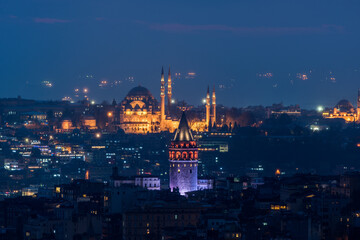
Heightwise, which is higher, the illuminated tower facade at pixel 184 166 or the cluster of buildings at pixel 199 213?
the illuminated tower facade at pixel 184 166

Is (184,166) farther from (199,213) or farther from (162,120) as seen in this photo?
(162,120)

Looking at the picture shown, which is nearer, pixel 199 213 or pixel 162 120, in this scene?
pixel 199 213

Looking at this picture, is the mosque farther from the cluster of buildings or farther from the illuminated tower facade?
the cluster of buildings

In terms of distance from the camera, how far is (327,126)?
19175 cm

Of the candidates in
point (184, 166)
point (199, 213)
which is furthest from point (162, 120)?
point (199, 213)

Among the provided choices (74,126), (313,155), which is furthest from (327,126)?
(313,155)

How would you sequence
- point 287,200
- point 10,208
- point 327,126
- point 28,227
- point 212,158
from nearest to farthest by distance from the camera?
point 28,227
point 287,200
point 10,208
point 212,158
point 327,126

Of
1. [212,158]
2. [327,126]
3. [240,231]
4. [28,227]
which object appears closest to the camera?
[240,231]

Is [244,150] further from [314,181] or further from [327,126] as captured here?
[314,181]

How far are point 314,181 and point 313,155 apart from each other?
5642 cm

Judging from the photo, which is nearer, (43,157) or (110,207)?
(110,207)

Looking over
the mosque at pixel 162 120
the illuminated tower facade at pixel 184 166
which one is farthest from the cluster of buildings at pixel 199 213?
the mosque at pixel 162 120

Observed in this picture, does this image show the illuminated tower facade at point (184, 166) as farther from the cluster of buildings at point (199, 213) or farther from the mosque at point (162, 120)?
the mosque at point (162, 120)

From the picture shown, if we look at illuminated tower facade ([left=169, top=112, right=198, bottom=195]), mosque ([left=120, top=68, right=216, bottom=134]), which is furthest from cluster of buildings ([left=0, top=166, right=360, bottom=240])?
mosque ([left=120, top=68, right=216, bottom=134])
